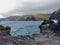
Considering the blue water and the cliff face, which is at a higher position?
the cliff face

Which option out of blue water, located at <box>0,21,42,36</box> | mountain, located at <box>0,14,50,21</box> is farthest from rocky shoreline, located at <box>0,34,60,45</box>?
mountain, located at <box>0,14,50,21</box>

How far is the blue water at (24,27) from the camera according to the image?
1.89m

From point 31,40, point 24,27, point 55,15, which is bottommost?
point 31,40

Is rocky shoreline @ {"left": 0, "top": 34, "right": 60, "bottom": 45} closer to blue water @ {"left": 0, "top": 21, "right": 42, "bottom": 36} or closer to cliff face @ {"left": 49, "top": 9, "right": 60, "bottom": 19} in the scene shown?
blue water @ {"left": 0, "top": 21, "right": 42, "bottom": 36}

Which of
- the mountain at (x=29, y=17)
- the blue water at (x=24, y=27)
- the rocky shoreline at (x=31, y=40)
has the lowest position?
the rocky shoreline at (x=31, y=40)

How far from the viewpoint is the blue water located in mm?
1895

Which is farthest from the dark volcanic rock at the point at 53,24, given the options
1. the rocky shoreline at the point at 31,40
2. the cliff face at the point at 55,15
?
the rocky shoreline at the point at 31,40

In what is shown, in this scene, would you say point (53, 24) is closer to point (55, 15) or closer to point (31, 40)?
point (55, 15)

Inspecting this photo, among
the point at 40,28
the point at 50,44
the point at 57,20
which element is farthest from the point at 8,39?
the point at 57,20

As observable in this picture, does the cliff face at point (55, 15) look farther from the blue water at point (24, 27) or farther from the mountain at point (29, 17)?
the blue water at point (24, 27)

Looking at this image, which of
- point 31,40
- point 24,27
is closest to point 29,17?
point 24,27

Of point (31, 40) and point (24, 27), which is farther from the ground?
point (24, 27)

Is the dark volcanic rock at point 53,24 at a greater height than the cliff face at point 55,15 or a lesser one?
lesser

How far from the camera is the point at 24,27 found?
1.91 m
